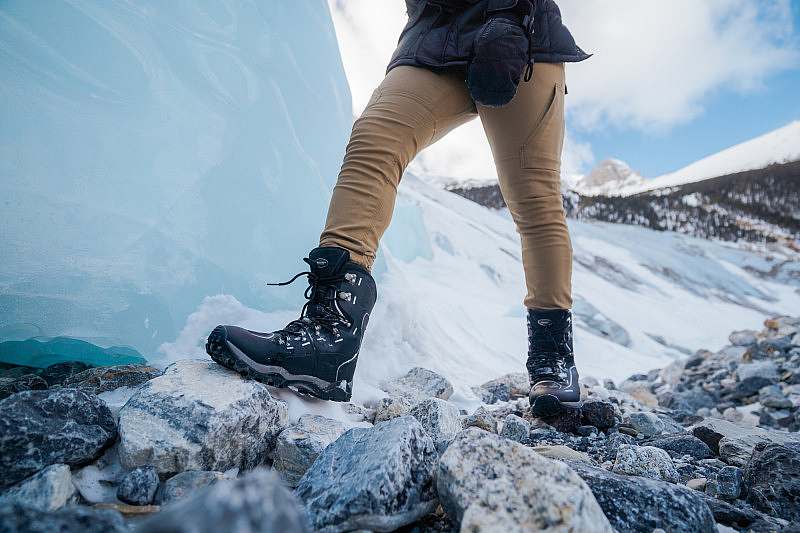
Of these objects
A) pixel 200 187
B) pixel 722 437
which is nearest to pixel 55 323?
pixel 200 187

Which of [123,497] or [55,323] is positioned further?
[55,323]

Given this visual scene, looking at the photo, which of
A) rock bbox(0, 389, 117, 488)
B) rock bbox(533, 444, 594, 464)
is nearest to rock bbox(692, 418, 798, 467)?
rock bbox(533, 444, 594, 464)

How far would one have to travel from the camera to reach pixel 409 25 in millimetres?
1362

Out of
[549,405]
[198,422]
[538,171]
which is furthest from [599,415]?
[198,422]

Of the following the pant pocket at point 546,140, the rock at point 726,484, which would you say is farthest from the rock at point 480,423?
the pant pocket at point 546,140

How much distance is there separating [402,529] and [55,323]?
1182 mm

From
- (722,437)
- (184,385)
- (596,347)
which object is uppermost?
(184,385)

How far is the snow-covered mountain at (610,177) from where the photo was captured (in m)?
97.7

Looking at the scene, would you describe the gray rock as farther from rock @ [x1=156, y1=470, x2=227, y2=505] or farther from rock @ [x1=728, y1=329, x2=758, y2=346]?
rock @ [x1=156, y1=470, x2=227, y2=505]

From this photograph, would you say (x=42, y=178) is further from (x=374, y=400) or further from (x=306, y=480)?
(x=306, y=480)

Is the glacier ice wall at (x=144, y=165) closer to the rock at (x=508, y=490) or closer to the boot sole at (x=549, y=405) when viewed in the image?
the boot sole at (x=549, y=405)

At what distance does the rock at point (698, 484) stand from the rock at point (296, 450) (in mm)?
717

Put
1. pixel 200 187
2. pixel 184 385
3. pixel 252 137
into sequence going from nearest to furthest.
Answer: pixel 184 385 < pixel 200 187 < pixel 252 137

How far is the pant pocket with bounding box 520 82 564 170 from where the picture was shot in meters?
1.27
